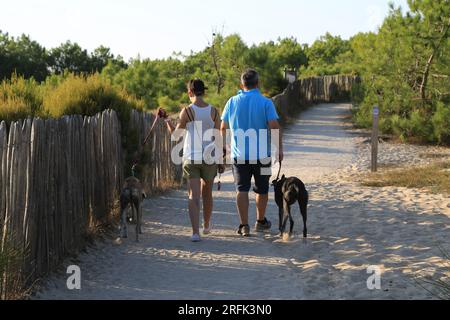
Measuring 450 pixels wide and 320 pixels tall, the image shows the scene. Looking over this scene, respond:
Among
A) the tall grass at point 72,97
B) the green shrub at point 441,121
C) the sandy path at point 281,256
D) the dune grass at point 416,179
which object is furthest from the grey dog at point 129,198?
the green shrub at point 441,121

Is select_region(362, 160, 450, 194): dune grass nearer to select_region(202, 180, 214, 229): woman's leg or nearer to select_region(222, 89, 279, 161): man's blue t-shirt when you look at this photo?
select_region(222, 89, 279, 161): man's blue t-shirt

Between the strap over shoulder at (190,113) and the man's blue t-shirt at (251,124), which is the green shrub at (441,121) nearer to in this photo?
the man's blue t-shirt at (251,124)

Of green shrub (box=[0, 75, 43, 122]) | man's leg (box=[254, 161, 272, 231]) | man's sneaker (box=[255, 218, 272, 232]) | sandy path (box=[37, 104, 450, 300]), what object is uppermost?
green shrub (box=[0, 75, 43, 122])

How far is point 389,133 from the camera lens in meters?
20.5

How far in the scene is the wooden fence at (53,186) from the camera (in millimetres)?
4820

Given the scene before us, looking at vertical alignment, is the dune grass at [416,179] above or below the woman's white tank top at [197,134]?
below

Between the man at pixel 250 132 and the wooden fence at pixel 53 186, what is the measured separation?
5.19ft

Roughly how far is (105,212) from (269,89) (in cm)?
2332

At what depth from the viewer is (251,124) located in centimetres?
Answer: 668

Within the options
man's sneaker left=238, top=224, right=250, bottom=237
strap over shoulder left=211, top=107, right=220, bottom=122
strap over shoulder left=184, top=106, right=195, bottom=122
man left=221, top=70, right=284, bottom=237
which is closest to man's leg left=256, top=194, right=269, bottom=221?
man left=221, top=70, right=284, bottom=237

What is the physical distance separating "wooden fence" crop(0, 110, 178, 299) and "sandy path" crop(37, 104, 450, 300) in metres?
0.32

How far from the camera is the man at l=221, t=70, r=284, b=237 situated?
21.9 feet
